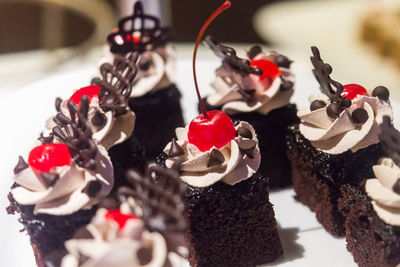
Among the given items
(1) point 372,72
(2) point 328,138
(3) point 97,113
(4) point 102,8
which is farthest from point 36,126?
(1) point 372,72

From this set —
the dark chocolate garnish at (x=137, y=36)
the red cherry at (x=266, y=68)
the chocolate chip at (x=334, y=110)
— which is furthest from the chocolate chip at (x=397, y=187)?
the dark chocolate garnish at (x=137, y=36)

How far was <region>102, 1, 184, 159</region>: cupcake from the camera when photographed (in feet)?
9.46

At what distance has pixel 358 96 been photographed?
7.61 ft

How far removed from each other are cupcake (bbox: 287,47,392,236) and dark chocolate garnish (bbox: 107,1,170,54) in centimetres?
92

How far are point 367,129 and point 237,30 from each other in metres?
3.29

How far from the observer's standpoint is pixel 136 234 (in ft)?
5.60

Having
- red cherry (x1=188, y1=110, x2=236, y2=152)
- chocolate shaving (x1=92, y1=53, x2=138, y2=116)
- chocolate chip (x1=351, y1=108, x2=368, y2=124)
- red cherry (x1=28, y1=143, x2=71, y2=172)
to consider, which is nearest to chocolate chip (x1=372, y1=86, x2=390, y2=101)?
chocolate chip (x1=351, y1=108, x2=368, y2=124)

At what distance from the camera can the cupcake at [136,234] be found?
5.56ft

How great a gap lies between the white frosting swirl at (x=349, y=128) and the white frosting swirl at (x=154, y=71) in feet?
2.83

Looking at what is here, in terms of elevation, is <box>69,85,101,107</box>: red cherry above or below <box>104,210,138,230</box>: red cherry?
below

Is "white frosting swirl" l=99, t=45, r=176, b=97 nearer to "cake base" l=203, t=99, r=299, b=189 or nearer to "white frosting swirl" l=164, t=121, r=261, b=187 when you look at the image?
"cake base" l=203, t=99, r=299, b=189

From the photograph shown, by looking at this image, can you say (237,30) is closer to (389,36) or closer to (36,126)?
(389,36)

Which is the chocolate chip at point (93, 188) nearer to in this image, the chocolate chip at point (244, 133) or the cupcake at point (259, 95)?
the chocolate chip at point (244, 133)

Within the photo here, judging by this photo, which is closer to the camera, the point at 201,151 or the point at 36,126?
the point at 201,151
